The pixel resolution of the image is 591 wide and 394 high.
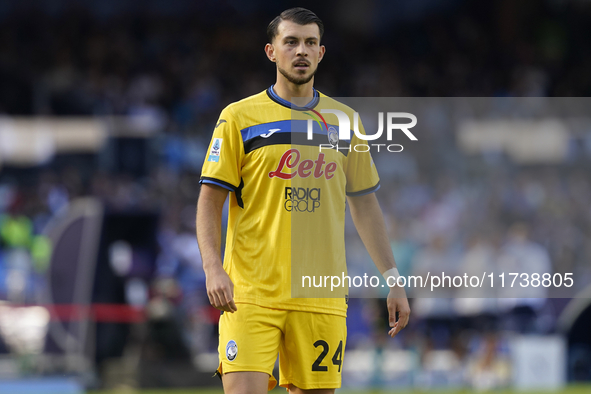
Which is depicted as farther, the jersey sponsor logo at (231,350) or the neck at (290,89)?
the neck at (290,89)

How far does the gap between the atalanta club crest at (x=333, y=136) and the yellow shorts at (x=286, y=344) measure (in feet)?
2.57

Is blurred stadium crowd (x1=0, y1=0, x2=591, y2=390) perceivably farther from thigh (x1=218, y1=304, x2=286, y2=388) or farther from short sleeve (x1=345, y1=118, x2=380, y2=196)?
thigh (x1=218, y1=304, x2=286, y2=388)

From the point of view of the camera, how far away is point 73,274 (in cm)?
967

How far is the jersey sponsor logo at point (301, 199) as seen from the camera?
374 centimetres

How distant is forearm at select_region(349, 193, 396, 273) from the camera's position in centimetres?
397

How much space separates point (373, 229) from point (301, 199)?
43 centimetres

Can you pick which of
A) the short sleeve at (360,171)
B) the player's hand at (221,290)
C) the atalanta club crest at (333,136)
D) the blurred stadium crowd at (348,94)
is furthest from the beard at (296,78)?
the blurred stadium crowd at (348,94)

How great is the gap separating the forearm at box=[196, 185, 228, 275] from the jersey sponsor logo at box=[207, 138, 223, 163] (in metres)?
0.12

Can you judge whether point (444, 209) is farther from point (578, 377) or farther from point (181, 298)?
point (181, 298)

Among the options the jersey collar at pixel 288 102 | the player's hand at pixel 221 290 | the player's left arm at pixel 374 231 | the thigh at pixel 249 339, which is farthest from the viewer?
the player's left arm at pixel 374 231

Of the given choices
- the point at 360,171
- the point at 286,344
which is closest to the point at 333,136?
the point at 360,171

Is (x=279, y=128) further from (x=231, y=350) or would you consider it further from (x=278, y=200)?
(x=231, y=350)

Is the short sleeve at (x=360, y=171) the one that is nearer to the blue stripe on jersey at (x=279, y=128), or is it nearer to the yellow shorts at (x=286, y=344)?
the blue stripe on jersey at (x=279, y=128)

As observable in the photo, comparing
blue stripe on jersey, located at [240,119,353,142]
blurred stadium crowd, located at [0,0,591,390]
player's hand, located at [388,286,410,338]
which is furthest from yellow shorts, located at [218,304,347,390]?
blurred stadium crowd, located at [0,0,591,390]
